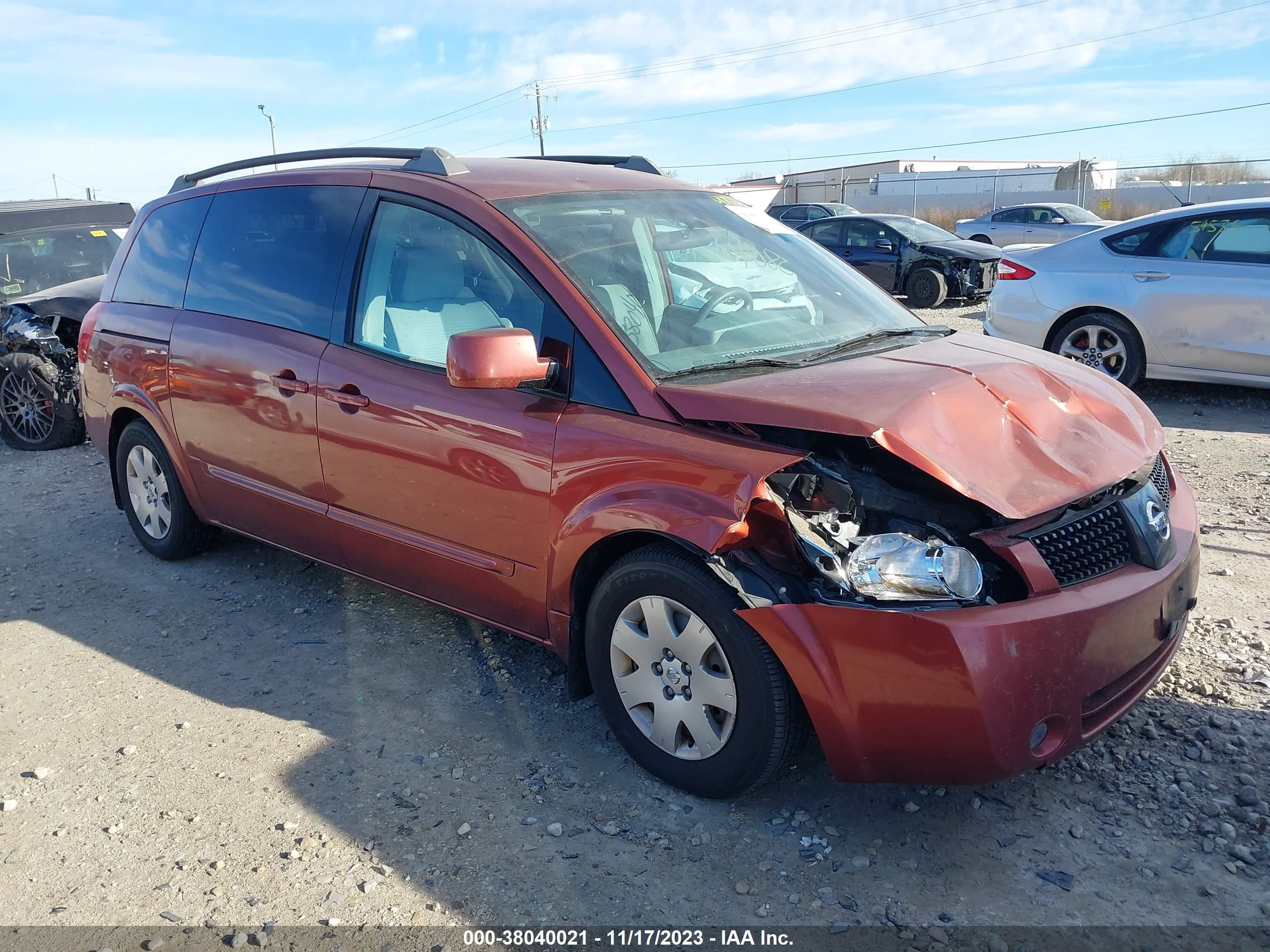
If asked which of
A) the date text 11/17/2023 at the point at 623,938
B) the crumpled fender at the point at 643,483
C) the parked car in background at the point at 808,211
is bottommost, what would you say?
the date text 11/17/2023 at the point at 623,938

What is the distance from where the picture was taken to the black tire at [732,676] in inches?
106

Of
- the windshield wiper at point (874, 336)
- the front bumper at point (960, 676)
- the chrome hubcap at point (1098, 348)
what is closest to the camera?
the front bumper at point (960, 676)

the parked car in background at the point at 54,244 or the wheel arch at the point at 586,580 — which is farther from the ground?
the parked car in background at the point at 54,244

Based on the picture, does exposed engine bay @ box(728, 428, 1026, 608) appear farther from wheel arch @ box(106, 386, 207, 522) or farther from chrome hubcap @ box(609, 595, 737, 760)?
wheel arch @ box(106, 386, 207, 522)

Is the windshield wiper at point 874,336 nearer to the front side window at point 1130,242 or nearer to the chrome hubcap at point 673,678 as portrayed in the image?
the chrome hubcap at point 673,678

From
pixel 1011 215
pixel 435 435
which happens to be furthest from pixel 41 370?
pixel 1011 215

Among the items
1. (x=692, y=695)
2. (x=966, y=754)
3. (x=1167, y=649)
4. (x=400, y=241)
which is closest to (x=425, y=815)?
(x=692, y=695)

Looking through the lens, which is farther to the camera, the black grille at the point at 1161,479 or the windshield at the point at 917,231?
the windshield at the point at 917,231

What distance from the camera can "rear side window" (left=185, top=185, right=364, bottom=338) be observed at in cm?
392

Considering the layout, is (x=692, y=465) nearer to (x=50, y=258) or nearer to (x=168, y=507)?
(x=168, y=507)

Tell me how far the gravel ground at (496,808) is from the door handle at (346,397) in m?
1.06

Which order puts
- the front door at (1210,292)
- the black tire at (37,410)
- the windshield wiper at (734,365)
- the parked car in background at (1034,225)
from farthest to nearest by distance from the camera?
the parked car in background at (1034,225) → the black tire at (37,410) → the front door at (1210,292) → the windshield wiper at (734,365)

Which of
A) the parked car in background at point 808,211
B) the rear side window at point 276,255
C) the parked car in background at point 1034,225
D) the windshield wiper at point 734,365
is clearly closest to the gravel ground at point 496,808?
the windshield wiper at point 734,365

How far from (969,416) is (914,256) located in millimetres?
12607
